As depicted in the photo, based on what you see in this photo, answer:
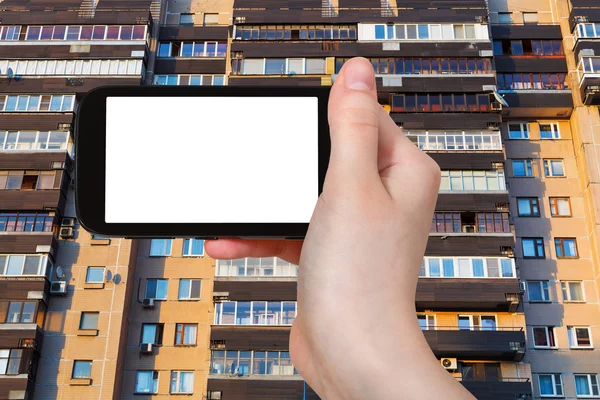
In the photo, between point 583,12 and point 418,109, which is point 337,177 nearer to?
point 418,109

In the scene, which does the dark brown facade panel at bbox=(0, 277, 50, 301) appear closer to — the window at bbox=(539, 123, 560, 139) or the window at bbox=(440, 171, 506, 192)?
the window at bbox=(440, 171, 506, 192)

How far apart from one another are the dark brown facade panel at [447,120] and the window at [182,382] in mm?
18479

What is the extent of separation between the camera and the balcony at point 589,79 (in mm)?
42188

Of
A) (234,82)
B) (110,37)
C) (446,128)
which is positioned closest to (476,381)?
(446,128)

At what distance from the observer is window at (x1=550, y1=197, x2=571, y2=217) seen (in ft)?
134

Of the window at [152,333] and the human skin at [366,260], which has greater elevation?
the window at [152,333]

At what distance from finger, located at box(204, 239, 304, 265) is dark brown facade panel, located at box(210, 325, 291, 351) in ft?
99.8

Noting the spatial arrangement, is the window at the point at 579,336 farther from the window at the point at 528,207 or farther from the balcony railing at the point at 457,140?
the balcony railing at the point at 457,140

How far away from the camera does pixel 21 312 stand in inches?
1412

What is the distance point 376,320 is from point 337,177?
2.57 ft

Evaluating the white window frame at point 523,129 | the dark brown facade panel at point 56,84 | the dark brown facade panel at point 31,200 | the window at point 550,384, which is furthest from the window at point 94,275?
the white window frame at point 523,129

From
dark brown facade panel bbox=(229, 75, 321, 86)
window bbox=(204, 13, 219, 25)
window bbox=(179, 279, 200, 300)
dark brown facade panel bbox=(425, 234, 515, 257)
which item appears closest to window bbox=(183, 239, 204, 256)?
window bbox=(179, 279, 200, 300)

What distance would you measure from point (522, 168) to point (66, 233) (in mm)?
27185

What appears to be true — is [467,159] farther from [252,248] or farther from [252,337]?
[252,248]
